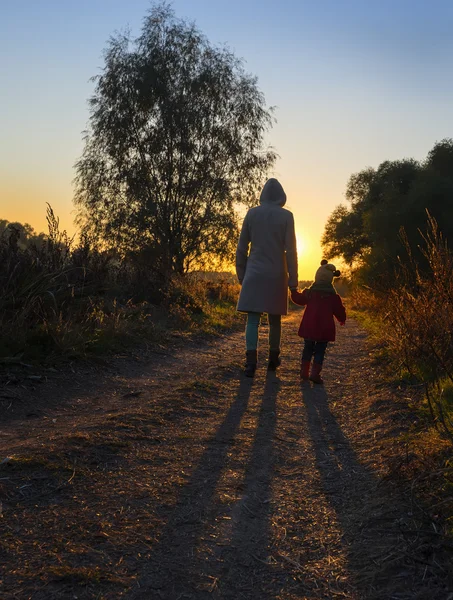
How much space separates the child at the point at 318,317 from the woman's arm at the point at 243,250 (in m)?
0.88

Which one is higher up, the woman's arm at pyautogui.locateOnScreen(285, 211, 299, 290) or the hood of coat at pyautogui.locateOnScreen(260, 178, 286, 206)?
the hood of coat at pyautogui.locateOnScreen(260, 178, 286, 206)

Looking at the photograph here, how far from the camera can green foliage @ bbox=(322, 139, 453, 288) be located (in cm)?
2853

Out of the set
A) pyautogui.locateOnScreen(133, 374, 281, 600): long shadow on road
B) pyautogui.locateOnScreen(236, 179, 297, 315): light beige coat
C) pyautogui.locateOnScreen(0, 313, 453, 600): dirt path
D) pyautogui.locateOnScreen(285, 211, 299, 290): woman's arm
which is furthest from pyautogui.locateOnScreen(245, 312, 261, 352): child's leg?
pyautogui.locateOnScreen(133, 374, 281, 600): long shadow on road

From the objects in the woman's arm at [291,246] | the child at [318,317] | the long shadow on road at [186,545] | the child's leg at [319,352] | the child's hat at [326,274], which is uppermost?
the woman's arm at [291,246]

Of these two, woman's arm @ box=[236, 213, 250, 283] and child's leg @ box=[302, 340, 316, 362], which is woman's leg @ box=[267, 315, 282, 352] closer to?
child's leg @ box=[302, 340, 316, 362]

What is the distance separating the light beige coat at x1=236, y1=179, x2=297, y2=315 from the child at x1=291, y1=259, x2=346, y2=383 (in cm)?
27

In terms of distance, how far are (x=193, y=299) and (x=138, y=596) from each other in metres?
12.6

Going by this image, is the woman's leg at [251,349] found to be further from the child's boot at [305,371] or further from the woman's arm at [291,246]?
the woman's arm at [291,246]

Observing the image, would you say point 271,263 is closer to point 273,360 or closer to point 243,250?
point 243,250

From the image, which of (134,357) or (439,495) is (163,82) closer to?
(134,357)

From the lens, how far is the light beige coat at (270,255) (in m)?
7.55

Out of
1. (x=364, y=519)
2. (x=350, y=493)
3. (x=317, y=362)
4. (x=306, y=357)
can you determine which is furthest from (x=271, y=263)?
(x=364, y=519)

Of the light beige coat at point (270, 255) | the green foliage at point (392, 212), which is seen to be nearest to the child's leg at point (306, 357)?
the light beige coat at point (270, 255)

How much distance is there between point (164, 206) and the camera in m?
21.9
